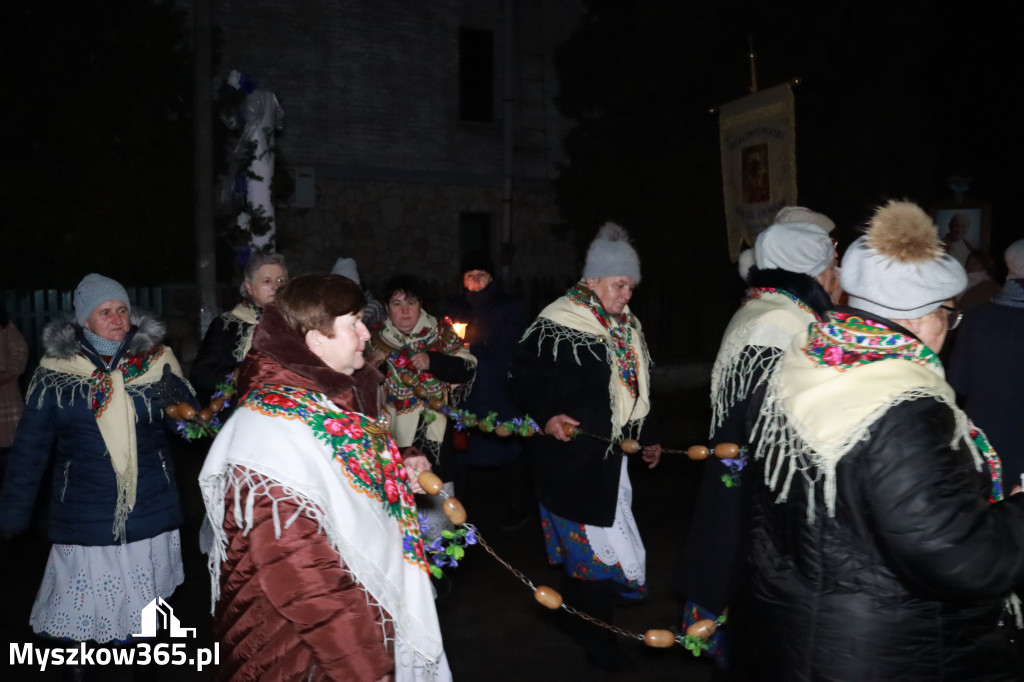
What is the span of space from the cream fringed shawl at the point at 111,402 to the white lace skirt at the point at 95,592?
0.14 m

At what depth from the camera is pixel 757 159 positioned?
748 cm

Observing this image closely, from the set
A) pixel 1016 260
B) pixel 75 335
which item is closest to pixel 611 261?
pixel 1016 260

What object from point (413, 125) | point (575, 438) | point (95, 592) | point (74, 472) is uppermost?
point (413, 125)

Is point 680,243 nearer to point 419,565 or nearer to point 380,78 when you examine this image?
point 380,78

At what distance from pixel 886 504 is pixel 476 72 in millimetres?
16542

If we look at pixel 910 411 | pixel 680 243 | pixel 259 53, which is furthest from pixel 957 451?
pixel 259 53

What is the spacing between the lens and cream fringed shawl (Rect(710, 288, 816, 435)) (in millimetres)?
3914

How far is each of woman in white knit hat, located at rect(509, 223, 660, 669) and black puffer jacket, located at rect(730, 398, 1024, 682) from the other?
2.12 metres

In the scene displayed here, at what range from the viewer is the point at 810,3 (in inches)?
660

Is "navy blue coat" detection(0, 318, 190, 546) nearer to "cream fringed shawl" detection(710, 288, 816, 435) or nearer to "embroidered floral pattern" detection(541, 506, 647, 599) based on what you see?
"embroidered floral pattern" detection(541, 506, 647, 599)

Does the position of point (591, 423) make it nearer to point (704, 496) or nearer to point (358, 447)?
point (704, 496)

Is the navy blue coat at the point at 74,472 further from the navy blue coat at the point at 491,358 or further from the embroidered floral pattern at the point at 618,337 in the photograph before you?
the navy blue coat at the point at 491,358

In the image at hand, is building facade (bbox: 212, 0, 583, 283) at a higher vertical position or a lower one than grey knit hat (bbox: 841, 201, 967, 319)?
higher

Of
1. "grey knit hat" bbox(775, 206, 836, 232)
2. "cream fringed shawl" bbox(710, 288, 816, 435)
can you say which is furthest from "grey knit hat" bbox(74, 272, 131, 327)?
"grey knit hat" bbox(775, 206, 836, 232)
